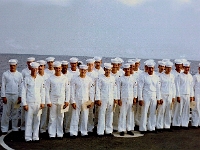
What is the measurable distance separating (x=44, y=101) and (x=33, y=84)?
57 centimetres

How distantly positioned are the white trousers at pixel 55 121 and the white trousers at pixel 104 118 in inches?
45.0

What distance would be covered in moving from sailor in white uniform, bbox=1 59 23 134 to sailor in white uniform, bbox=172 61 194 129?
503 cm

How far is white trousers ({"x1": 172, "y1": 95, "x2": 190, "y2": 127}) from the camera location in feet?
37.9

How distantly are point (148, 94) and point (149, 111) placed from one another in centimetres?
61

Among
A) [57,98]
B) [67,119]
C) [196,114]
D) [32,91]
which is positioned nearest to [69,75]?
[57,98]

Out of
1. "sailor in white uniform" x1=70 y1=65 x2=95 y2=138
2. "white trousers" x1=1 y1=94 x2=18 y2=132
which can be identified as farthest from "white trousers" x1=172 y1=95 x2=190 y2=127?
"white trousers" x1=1 y1=94 x2=18 y2=132

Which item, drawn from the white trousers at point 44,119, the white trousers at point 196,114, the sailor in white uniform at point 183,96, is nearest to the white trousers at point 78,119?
the white trousers at point 44,119

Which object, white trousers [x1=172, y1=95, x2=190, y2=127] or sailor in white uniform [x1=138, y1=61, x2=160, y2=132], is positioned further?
white trousers [x1=172, y1=95, x2=190, y2=127]

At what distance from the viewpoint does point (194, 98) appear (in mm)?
11758

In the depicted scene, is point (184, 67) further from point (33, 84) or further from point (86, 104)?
point (33, 84)

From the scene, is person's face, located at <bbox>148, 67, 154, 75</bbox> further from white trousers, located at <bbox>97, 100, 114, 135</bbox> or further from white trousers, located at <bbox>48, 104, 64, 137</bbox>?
white trousers, located at <bbox>48, 104, 64, 137</bbox>

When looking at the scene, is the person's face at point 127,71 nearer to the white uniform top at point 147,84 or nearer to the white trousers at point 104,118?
the white uniform top at point 147,84

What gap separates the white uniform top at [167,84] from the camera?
1109 cm

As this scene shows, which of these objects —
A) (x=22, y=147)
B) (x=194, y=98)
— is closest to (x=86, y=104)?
(x=22, y=147)
